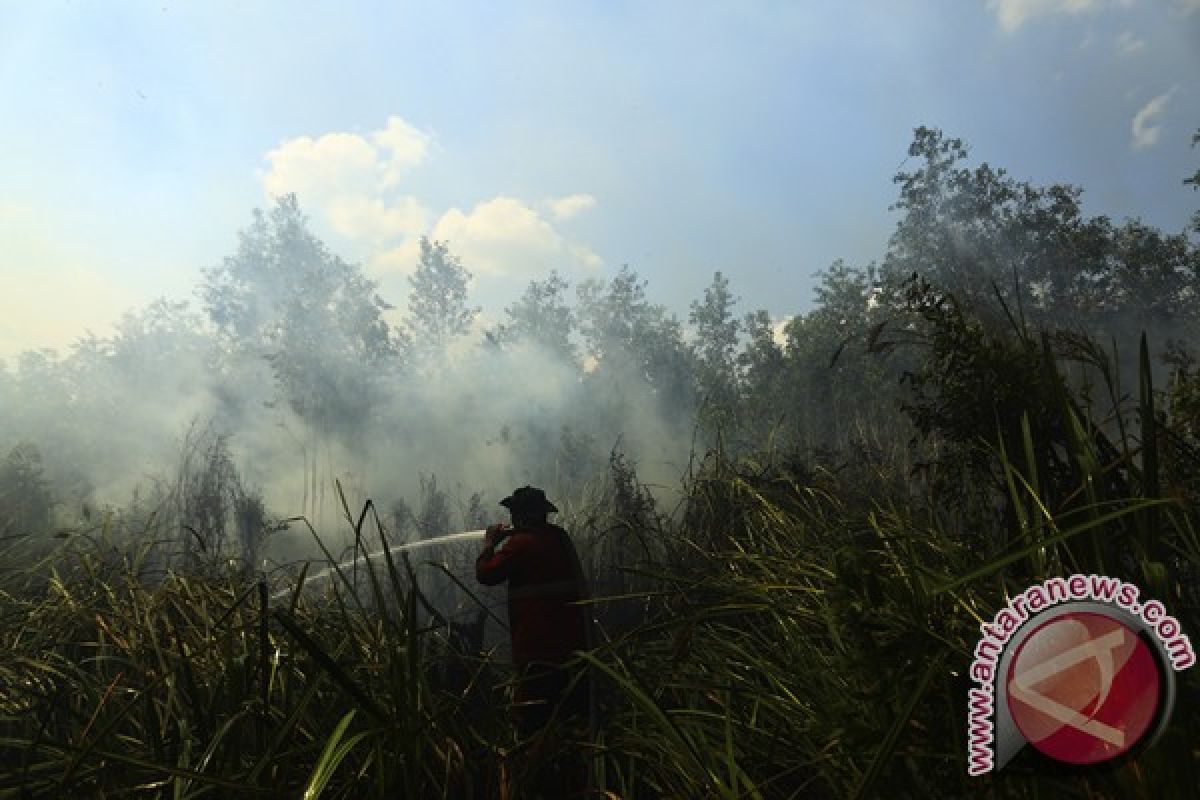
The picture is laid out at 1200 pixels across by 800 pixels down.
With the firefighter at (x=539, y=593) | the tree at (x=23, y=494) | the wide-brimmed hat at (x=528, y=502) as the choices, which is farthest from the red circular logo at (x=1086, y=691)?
the tree at (x=23, y=494)

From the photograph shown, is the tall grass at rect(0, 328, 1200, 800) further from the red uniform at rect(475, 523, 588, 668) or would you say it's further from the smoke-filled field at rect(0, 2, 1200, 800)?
the red uniform at rect(475, 523, 588, 668)

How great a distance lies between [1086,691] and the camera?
967 millimetres

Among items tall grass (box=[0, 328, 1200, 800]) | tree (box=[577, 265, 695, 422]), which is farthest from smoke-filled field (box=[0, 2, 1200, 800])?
tree (box=[577, 265, 695, 422])

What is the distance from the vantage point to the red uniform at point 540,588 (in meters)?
3.19

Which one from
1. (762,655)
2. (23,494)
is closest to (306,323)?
(23,494)

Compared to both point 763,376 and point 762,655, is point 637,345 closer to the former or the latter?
point 763,376

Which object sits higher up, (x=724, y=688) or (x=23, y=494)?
(x=23, y=494)

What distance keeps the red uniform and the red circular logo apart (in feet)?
7.24

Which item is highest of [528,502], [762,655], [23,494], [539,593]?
[23,494]

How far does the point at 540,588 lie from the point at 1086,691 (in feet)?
7.93

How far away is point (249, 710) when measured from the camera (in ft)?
4.73

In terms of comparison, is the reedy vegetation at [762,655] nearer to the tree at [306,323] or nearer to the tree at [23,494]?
the tree at [23,494]

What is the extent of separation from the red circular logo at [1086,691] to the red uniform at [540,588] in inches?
86.9

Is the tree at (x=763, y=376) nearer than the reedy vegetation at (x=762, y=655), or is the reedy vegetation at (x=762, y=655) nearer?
the reedy vegetation at (x=762, y=655)
